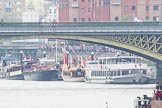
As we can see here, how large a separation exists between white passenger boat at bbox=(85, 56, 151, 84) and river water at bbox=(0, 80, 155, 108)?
5.58 meters

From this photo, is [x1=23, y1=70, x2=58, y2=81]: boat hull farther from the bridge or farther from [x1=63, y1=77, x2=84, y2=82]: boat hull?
the bridge

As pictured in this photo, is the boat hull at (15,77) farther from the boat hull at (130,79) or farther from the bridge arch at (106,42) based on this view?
the bridge arch at (106,42)

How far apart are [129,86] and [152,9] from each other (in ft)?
167

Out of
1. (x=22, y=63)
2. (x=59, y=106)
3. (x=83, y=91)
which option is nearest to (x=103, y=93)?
(x=83, y=91)

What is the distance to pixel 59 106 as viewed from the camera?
11369 centimetres

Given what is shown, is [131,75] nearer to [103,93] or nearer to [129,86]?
[129,86]

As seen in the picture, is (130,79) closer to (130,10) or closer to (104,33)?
(104,33)

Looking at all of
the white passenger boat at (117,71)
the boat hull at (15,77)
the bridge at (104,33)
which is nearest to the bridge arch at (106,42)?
the bridge at (104,33)

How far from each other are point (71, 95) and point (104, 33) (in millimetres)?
10058

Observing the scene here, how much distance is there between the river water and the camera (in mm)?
115688

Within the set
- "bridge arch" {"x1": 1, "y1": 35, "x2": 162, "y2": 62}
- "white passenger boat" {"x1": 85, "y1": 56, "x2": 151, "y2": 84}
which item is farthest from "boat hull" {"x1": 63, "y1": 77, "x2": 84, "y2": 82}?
"bridge arch" {"x1": 1, "y1": 35, "x2": 162, "y2": 62}

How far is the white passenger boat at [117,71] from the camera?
15462 cm

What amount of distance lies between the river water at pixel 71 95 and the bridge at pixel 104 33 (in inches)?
145

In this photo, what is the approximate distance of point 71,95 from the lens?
130 m
